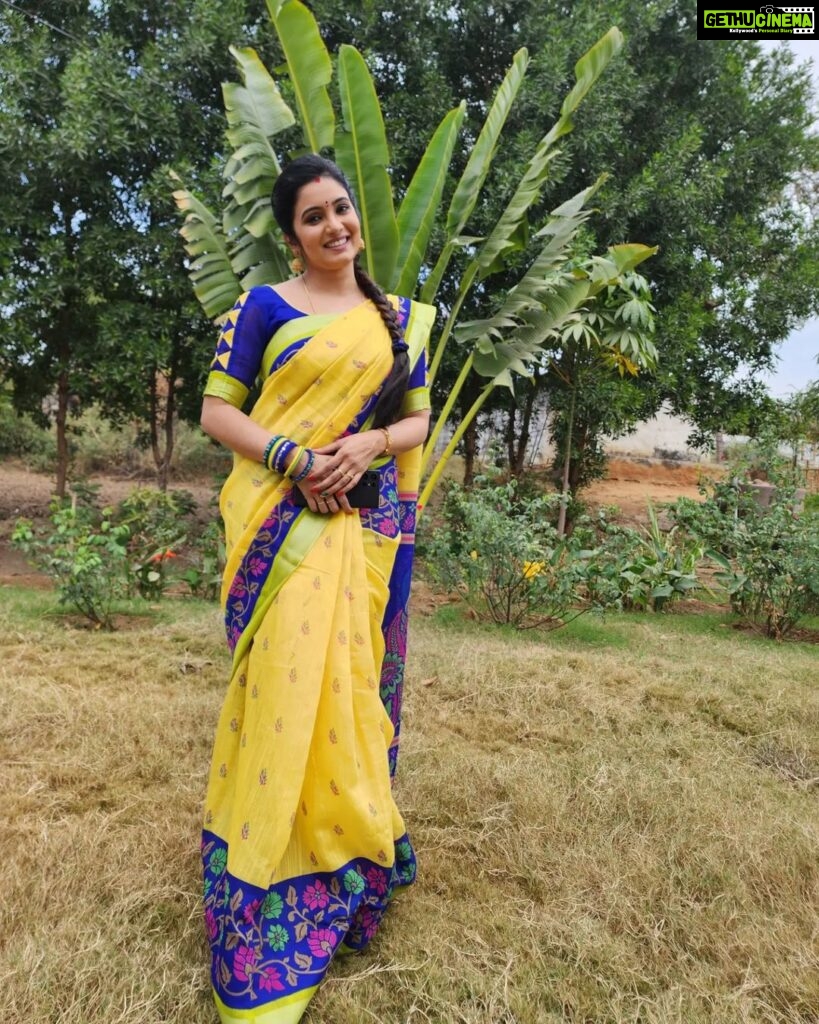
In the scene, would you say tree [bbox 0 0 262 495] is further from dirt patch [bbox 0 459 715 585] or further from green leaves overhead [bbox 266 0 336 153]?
green leaves overhead [bbox 266 0 336 153]

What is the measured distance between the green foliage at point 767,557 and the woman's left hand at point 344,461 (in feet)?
13.8

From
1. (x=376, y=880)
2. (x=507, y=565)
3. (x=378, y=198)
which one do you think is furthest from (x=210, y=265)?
(x=376, y=880)

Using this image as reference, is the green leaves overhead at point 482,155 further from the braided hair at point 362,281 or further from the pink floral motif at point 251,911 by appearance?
the pink floral motif at point 251,911

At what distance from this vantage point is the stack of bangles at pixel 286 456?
1.51m

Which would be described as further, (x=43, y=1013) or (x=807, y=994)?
(x=807, y=994)

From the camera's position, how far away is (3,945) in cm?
160

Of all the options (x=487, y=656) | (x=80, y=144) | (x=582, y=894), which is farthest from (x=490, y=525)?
(x=80, y=144)

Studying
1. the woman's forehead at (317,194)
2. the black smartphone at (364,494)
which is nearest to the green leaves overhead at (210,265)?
the woman's forehead at (317,194)

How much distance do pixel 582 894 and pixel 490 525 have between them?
2.90m

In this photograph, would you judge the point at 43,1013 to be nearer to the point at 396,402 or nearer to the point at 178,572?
the point at 396,402

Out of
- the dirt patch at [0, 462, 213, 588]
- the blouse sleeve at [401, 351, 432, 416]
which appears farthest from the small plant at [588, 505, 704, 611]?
the dirt patch at [0, 462, 213, 588]

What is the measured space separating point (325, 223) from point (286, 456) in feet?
1.79

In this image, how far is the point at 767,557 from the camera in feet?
16.1

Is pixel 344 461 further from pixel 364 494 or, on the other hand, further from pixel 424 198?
pixel 424 198
